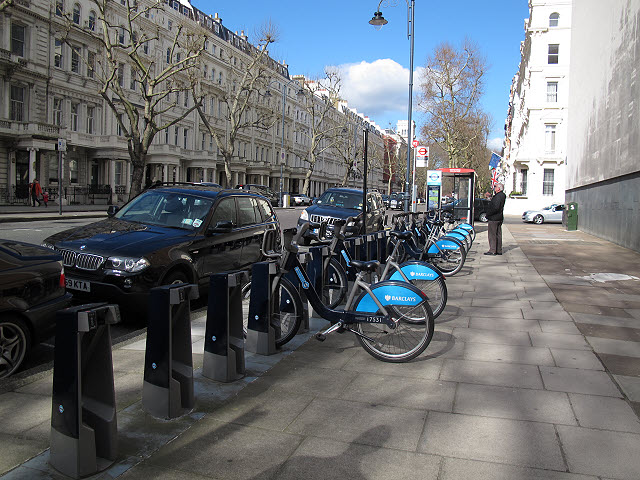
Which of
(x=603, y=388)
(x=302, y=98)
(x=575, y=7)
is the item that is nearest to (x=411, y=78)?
(x=575, y=7)

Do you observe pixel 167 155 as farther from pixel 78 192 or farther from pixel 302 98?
pixel 302 98

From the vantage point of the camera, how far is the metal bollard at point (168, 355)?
11.4ft

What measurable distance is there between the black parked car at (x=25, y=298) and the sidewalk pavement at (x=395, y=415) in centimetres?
41

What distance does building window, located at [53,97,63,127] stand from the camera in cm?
3859

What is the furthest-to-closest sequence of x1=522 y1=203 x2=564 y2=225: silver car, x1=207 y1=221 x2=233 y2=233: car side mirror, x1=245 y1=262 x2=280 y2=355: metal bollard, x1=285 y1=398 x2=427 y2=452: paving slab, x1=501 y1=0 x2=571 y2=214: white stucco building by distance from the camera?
x1=501 y1=0 x2=571 y2=214: white stucco building < x1=522 y1=203 x2=564 y2=225: silver car < x1=207 y1=221 x2=233 y2=233: car side mirror < x1=245 y1=262 x2=280 y2=355: metal bollard < x1=285 y1=398 x2=427 y2=452: paving slab

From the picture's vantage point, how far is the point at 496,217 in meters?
14.5

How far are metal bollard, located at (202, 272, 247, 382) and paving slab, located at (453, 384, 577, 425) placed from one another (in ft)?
5.72

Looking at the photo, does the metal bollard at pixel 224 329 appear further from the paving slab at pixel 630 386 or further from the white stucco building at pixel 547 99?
the white stucco building at pixel 547 99

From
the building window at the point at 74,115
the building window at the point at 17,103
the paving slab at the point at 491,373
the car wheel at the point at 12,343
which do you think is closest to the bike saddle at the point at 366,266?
the paving slab at the point at 491,373

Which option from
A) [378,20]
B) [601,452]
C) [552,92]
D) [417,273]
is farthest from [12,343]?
[552,92]

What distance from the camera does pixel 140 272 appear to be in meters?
6.05

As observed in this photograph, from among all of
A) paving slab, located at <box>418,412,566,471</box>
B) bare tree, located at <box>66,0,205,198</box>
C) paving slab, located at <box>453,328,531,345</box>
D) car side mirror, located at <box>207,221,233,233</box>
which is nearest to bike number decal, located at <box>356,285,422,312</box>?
paving slab, located at <box>418,412,566,471</box>

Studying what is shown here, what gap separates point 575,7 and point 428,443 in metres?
33.3

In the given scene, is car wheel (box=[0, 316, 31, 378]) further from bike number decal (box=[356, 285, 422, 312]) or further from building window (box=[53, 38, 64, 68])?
building window (box=[53, 38, 64, 68])
